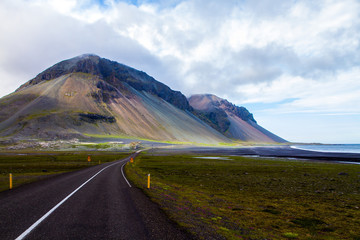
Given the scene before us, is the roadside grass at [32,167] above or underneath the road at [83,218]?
underneath

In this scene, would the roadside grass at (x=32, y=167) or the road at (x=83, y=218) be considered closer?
the road at (x=83, y=218)

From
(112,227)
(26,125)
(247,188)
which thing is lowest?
(247,188)

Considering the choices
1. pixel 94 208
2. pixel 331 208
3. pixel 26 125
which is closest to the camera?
pixel 94 208

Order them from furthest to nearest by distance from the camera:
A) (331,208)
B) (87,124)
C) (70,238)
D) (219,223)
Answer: (87,124), (331,208), (219,223), (70,238)

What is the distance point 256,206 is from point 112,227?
11317 mm

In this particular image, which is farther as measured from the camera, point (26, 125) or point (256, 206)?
point (26, 125)

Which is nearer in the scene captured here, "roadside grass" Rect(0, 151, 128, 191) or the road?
the road

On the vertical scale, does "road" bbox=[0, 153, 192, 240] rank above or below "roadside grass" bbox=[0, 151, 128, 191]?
above

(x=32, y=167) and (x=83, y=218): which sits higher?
(x=83, y=218)

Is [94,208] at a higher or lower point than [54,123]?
lower

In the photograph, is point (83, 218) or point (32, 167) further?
point (32, 167)

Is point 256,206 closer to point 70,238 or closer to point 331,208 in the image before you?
point 331,208

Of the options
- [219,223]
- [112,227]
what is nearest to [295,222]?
[219,223]

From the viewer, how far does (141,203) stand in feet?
47.4
